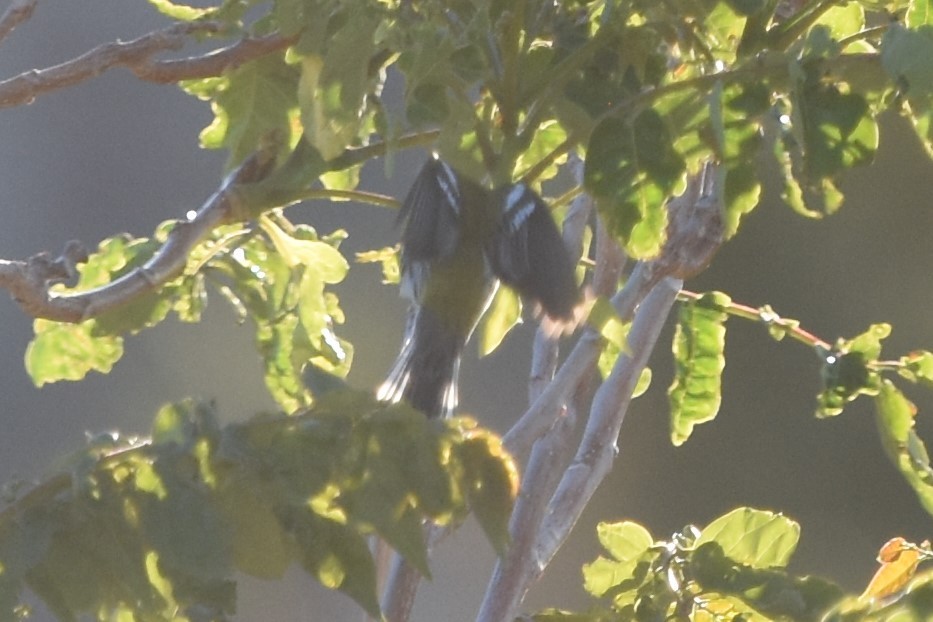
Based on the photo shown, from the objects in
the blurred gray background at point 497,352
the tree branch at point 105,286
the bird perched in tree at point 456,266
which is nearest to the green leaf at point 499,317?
the bird perched in tree at point 456,266

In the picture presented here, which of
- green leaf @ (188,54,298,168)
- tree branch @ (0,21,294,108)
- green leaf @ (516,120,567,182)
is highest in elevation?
tree branch @ (0,21,294,108)

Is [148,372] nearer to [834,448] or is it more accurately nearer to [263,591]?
[263,591]

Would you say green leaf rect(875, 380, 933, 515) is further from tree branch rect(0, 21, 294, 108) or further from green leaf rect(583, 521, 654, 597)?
tree branch rect(0, 21, 294, 108)

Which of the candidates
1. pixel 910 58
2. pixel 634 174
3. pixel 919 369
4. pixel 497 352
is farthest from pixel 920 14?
pixel 497 352

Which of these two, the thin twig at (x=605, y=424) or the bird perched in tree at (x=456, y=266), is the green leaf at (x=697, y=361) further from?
the bird perched in tree at (x=456, y=266)

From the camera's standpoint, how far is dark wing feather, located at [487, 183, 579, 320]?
68 cm

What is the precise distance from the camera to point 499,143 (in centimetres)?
70

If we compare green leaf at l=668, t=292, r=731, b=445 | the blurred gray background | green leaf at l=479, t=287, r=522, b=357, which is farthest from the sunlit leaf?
the blurred gray background

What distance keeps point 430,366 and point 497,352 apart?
4.93ft

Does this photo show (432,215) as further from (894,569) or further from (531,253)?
(894,569)

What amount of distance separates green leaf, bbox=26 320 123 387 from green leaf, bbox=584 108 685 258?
17.2 inches

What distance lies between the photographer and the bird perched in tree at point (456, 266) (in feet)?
2.25

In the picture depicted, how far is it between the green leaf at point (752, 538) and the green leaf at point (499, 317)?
0.58 feet

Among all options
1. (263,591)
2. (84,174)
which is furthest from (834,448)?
(84,174)
